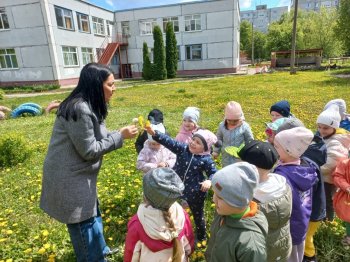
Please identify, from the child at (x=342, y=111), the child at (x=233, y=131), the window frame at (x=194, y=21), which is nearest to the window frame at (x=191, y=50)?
the window frame at (x=194, y=21)

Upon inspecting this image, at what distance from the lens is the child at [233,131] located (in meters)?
3.84

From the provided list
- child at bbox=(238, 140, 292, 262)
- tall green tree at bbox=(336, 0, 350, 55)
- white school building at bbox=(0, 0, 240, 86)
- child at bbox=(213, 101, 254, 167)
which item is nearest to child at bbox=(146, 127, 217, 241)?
child at bbox=(238, 140, 292, 262)

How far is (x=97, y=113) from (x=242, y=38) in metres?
82.3

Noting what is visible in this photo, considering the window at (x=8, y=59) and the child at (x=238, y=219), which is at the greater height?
the window at (x=8, y=59)

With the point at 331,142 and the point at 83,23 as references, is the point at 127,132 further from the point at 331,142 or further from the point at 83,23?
the point at 83,23

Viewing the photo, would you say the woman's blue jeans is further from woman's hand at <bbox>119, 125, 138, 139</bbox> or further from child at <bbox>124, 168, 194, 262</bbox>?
woman's hand at <bbox>119, 125, 138, 139</bbox>

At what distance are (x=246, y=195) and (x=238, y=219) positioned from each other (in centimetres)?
19

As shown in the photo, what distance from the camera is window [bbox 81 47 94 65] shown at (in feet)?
102

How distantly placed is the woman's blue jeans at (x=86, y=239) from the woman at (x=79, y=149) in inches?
0.7

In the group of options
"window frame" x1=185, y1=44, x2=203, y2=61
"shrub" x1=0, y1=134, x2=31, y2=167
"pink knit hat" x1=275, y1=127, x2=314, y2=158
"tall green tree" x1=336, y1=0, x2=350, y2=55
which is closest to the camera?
"pink knit hat" x1=275, y1=127, x2=314, y2=158

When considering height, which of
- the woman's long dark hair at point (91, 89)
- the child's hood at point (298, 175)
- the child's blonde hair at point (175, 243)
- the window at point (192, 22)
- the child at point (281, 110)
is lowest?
the child's blonde hair at point (175, 243)

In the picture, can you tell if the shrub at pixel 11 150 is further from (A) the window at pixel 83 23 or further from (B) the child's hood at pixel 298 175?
(A) the window at pixel 83 23

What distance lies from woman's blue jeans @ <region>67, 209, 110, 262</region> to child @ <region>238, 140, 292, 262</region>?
1537 mm

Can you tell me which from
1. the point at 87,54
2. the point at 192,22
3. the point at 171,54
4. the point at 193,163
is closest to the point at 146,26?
the point at 192,22
